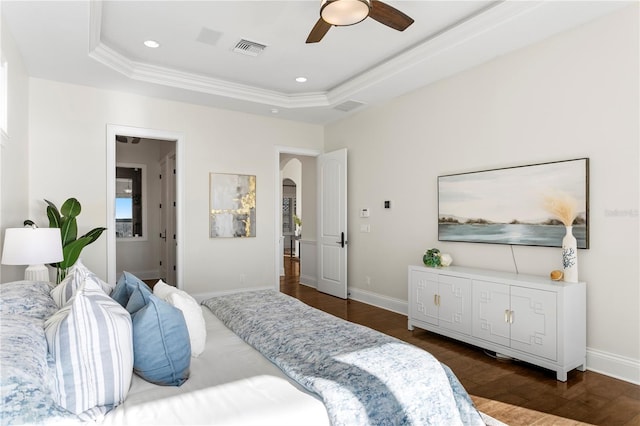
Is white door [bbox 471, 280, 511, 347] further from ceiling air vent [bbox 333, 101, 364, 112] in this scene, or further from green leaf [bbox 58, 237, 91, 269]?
green leaf [bbox 58, 237, 91, 269]

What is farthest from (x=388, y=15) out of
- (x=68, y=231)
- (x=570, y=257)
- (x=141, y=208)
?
(x=141, y=208)

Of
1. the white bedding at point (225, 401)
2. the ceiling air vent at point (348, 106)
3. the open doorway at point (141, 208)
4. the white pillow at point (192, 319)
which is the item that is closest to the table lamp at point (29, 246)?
the white pillow at point (192, 319)

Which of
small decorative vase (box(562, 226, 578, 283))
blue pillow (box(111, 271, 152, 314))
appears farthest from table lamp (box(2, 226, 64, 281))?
small decorative vase (box(562, 226, 578, 283))

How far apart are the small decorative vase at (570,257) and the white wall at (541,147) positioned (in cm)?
18

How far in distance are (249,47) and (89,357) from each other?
337 centimetres

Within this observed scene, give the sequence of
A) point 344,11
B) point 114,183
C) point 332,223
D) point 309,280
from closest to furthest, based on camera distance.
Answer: point 344,11
point 114,183
point 332,223
point 309,280

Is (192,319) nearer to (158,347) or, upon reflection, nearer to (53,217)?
(158,347)

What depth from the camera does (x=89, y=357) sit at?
1.24 metres

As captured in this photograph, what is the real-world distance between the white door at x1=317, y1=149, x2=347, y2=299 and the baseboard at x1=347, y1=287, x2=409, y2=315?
154 millimetres

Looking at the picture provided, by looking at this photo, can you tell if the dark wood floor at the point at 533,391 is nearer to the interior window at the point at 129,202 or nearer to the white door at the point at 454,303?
the white door at the point at 454,303

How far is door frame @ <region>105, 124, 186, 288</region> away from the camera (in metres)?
4.52

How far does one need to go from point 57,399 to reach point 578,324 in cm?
340

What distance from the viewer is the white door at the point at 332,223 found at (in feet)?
18.4

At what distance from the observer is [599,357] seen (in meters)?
2.96
